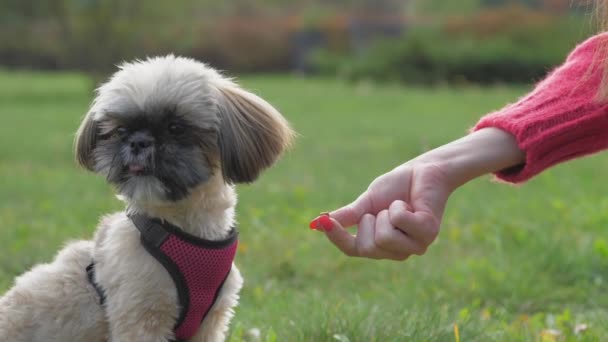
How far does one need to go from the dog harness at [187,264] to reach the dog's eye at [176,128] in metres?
0.40

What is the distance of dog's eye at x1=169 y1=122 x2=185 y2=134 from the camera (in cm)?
341

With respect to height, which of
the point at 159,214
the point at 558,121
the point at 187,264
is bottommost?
the point at 187,264

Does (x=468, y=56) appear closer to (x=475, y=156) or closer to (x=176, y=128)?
(x=176, y=128)

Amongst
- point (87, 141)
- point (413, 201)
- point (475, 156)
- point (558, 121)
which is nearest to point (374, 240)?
point (413, 201)

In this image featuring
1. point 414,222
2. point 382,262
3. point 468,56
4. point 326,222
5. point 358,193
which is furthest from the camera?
point 468,56

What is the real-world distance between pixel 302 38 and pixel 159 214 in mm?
34795

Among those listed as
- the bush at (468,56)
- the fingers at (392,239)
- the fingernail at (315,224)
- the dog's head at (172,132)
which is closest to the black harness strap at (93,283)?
the dog's head at (172,132)

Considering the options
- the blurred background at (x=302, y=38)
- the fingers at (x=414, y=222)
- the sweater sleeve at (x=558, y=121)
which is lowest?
the blurred background at (x=302, y=38)

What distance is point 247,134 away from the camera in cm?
352

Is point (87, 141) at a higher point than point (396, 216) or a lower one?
lower

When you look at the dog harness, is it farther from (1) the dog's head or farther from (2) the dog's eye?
(2) the dog's eye

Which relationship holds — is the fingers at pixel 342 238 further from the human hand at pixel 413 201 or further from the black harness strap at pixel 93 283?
the black harness strap at pixel 93 283

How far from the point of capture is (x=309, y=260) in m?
6.00

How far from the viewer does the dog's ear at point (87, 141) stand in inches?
143
